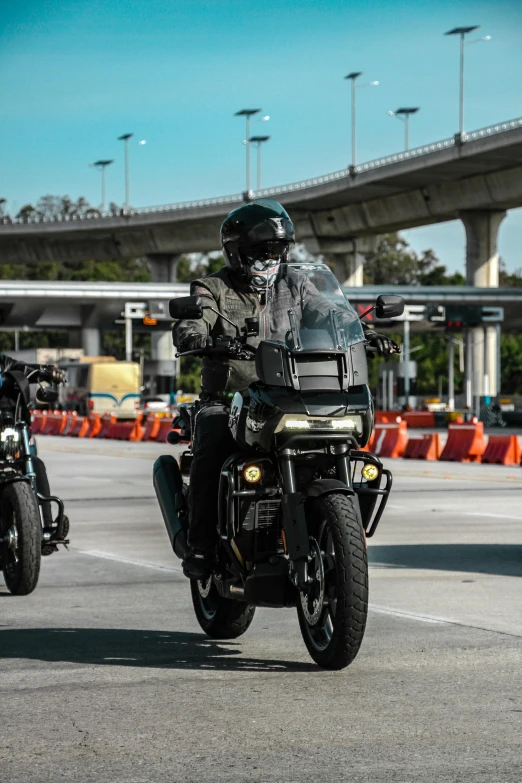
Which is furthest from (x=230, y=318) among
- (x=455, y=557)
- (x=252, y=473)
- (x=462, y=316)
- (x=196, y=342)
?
(x=462, y=316)

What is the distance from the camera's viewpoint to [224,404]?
6930 mm

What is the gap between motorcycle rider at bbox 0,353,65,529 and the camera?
9.54 m

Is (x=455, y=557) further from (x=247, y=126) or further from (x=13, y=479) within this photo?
(x=247, y=126)

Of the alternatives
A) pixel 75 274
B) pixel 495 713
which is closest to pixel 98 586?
pixel 495 713

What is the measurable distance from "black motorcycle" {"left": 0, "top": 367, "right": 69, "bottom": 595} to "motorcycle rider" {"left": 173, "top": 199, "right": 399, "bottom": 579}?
220cm

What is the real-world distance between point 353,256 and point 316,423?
74.3 m

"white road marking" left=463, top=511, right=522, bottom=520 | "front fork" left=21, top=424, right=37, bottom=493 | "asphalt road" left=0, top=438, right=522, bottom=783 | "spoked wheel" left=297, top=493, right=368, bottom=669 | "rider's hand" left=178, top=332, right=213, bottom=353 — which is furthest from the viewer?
"white road marking" left=463, top=511, right=522, bottom=520

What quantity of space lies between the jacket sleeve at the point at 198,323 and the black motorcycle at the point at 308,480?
0.92 ft

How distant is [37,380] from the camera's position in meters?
9.84

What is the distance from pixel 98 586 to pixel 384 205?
65475 mm

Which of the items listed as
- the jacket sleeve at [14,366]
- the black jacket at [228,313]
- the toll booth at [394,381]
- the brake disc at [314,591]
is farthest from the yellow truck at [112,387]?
the brake disc at [314,591]

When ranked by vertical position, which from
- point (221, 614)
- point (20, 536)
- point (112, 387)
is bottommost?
point (112, 387)

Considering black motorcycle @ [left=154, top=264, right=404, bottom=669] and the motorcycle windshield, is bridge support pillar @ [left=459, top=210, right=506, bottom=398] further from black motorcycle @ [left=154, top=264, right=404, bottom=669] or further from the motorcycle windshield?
black motorcycle @ [left=154, top=264, right=404, bottom=669]

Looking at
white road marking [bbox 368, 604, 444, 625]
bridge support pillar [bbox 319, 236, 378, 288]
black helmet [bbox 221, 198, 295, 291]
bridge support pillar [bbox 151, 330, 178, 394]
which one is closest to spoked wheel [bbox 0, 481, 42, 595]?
white road marking [bbox 368, 604, 444, 625]
